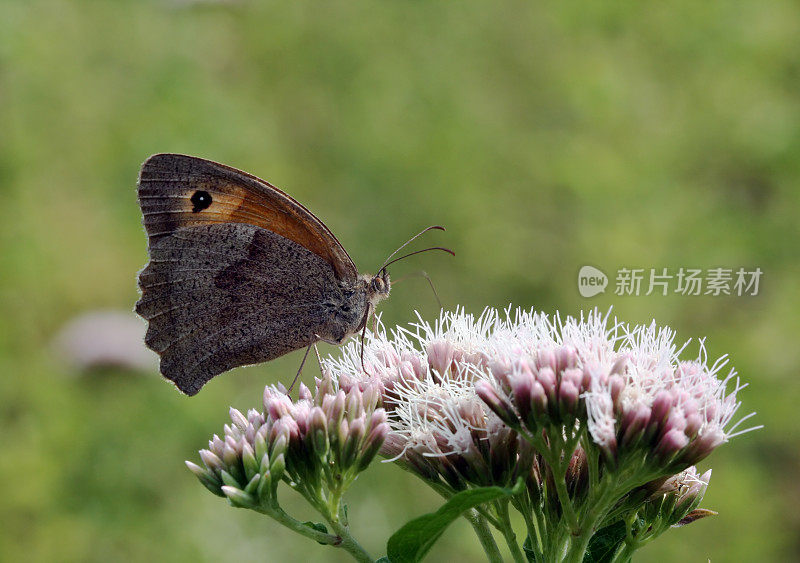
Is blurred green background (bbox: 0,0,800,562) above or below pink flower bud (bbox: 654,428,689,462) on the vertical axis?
above

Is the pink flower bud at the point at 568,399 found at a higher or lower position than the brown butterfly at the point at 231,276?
lower

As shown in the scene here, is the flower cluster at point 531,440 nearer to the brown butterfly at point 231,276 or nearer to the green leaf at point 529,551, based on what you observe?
the green leaf at point 529,551

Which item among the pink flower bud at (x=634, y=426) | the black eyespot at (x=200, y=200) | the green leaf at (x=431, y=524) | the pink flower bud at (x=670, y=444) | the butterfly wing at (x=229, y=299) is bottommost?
the green leaf at (x=431, y=524)

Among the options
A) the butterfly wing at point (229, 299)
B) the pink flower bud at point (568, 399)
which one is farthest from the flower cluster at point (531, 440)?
the butterfly wing at point (229, 299)

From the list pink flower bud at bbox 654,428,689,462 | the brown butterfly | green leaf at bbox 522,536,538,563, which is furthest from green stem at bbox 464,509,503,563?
the brown butterfly

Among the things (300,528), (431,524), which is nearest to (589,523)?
(431,524)

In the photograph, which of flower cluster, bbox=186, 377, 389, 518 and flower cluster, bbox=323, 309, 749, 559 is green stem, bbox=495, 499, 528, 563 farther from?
flower cluster, bbox=186, 377, 389, 518
